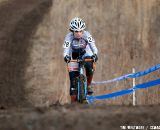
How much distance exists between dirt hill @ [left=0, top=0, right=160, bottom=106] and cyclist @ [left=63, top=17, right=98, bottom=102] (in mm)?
9924

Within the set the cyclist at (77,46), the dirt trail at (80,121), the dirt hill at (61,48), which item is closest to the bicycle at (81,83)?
the cyclist at (77,46)

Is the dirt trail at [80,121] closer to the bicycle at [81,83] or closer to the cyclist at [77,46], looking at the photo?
the bicycle at [81,83]

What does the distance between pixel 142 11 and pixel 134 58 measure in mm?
2363

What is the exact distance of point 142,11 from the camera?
24.8 m

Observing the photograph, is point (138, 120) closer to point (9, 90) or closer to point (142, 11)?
point (9, 90)

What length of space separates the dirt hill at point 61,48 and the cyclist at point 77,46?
9.92m

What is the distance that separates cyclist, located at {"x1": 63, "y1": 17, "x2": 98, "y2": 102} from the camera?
12.7 meters

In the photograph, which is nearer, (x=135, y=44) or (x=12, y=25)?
(x=135, y=44)

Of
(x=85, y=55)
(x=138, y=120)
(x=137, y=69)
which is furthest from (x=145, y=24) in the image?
(x=138, y=120)

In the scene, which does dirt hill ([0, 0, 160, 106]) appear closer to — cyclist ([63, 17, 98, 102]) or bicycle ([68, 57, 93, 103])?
cyclist ([63, 17, 98, 102])

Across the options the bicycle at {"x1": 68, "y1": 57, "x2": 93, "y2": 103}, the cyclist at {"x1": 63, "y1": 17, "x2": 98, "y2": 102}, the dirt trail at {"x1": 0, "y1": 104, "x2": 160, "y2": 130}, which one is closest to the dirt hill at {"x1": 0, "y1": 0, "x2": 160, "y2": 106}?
the cyclist at {"x1": 63, "y1": 17, "x2": 98, "y2": 102}

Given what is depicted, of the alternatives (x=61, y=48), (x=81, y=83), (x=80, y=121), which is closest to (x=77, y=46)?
(x=81, y=83)

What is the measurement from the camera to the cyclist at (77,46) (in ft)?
41.8

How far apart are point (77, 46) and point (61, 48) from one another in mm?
11920
